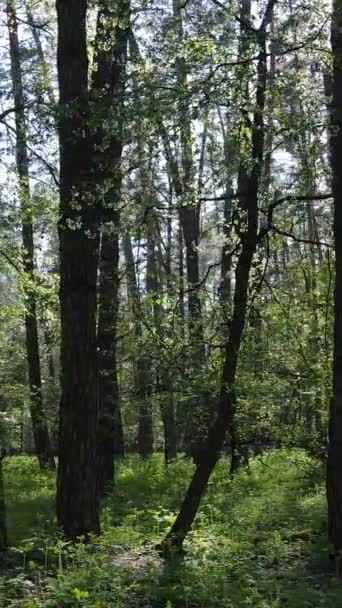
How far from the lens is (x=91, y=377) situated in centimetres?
747

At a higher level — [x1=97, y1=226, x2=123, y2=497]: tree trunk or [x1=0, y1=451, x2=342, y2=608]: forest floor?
[x1=97, y1=226, x2=123, y2=497]: tree trunk

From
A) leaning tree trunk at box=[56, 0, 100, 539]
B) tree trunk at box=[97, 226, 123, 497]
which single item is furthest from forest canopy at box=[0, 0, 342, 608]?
tree trunk at box=[97, 226, 123, 497]

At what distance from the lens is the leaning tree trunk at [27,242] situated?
29.0ft

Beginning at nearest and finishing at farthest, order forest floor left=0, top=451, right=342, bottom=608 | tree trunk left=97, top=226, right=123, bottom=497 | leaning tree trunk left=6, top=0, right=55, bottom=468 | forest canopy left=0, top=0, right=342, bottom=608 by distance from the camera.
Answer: forest floor left=0, top=451, right=342, bottom=608, forest canopy left=0, top=0, right=342, bottom=608, leaning tree trunk left=6, top=0, right=55, bottom=468, tree trunk left=97, top=226, right=123, bottom=497

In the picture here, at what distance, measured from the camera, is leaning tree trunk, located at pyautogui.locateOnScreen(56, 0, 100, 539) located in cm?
728

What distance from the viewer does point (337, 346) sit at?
23.5 ft

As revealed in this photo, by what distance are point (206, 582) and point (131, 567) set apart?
91 centimetres

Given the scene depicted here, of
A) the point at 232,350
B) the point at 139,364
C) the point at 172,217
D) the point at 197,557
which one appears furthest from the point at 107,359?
the point at 197,557

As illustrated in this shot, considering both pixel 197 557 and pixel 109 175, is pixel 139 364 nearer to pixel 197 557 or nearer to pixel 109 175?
pixel 109 175

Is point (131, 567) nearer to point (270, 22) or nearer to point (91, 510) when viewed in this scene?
point (91, 510)

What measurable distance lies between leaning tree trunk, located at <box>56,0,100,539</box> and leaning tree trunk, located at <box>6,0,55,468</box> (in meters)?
0.68

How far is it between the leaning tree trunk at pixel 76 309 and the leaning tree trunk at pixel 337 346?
2.54 m

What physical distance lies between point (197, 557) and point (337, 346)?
8.47 feet

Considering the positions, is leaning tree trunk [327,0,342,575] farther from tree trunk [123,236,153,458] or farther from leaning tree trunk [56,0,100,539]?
tree trunk [123,236,153,458]
